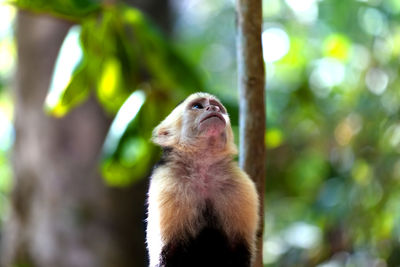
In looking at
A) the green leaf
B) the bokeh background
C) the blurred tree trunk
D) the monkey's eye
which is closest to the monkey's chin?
the monkey's eye

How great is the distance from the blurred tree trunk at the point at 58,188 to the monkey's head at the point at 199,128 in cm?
213

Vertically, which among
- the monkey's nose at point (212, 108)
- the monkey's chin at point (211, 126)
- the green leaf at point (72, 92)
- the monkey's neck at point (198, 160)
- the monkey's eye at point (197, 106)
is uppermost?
the green leaf at point (72, 92)

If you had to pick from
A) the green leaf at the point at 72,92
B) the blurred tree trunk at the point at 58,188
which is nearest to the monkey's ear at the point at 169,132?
the green leaf at the point at 72,92

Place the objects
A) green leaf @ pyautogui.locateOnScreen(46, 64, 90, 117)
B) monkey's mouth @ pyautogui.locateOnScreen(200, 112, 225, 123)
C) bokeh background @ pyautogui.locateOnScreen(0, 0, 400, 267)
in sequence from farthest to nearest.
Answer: bokeh background @ pyautogui.locateOnScreen(0, 0, 400, 267), green leaf @ pyautogui.locateOnScreen(46, 64, 90, 117), monkey's mouth @ pyautogui.locateOnScreen(200, 112, 225, 123)

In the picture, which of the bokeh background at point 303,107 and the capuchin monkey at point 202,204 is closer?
the capuchin monkey at point 202,204

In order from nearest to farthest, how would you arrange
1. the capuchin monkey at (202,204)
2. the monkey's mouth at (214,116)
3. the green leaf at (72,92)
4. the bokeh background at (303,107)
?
the capuchin monkey at (202,204)
the monkey's mouth at (214,116)
the green leaf at (72,92)
the bokeh background at (303,107)

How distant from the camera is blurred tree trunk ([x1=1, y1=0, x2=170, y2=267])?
4.07 meters

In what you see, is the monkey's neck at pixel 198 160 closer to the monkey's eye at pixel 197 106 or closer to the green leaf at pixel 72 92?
the monkey's eye at pixel 197 106

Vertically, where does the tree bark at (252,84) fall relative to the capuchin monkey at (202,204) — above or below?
above

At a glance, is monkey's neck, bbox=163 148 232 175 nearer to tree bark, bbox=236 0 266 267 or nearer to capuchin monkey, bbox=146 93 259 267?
capuchin monkey, bbox=146 93 259 267

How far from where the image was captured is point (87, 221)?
13.4 feet

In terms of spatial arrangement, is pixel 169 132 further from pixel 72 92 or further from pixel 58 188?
pixel 58 188

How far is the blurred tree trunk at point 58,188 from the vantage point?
13.4ft

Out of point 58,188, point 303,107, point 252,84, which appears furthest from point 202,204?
point 58,188
